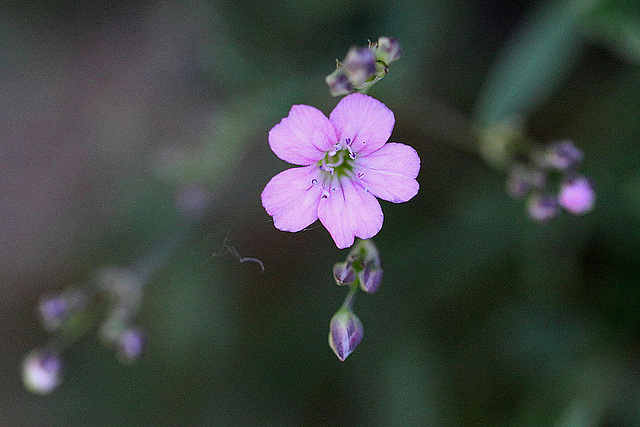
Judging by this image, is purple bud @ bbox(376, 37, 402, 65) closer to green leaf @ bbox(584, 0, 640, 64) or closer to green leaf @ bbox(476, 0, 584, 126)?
green leaf @ bbox(584, 0, 640, 64)

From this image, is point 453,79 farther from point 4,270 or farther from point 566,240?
point 4,270

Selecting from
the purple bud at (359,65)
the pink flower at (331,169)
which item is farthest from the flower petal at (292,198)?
the purple bud at (359,65)

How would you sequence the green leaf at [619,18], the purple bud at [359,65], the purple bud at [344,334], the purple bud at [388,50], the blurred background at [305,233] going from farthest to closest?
the blurred background at [305,233]
the green leaf at [619,18]
the purple bud at [344,334]
the purple bud at [388,50]
the purple bud at [359,65]

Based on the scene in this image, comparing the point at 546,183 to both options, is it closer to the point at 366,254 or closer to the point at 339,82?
the point at 366,254

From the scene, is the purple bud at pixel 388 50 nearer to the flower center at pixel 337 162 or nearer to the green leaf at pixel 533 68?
the flower center at pixel 337 162

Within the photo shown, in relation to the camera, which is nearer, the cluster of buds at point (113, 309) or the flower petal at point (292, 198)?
the flower petal at point (292, 198)

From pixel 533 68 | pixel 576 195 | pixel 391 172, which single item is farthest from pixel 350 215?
pixel 533 68

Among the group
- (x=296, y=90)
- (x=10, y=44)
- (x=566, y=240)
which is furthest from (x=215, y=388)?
(x=10, y=44)
